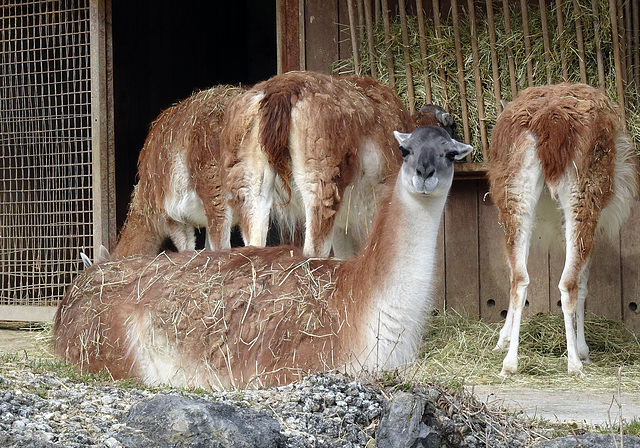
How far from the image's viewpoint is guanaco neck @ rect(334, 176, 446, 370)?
4.60 m

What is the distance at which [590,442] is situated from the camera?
3426 millimetres

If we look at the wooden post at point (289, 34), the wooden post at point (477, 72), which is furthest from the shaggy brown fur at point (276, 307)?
the wooden post at point (289, 34)

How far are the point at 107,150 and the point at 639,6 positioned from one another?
4855 mm

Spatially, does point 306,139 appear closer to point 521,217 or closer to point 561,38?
point 521,217

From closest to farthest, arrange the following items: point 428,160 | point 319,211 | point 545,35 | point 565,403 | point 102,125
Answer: point 428,160, point 565,403, point 319,211, point 545,35, point 102,125

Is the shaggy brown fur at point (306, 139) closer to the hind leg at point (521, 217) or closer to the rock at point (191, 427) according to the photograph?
the hind leg at point (521, 217)

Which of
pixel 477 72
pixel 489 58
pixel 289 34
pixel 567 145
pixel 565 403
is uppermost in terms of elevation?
pixel 289 34

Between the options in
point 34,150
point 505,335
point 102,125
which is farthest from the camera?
point 34,150

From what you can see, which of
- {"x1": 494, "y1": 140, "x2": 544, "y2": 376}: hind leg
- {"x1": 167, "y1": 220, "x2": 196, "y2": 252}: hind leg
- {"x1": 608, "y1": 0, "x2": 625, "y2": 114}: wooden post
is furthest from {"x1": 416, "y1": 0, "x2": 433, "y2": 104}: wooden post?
{"x1": 167, "y1": 220, "x2": 196, "y2": 252}: hind leg

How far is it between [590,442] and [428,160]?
1.72m

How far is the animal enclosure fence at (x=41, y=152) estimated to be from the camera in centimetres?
831

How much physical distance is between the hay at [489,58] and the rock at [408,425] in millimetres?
4524

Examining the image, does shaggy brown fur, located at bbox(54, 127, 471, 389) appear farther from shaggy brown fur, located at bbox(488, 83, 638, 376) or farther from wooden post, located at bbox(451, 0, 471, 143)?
wooden post, located at bbox(451, 0, 471, 143)

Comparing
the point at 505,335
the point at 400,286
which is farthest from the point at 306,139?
the point at 505,335
